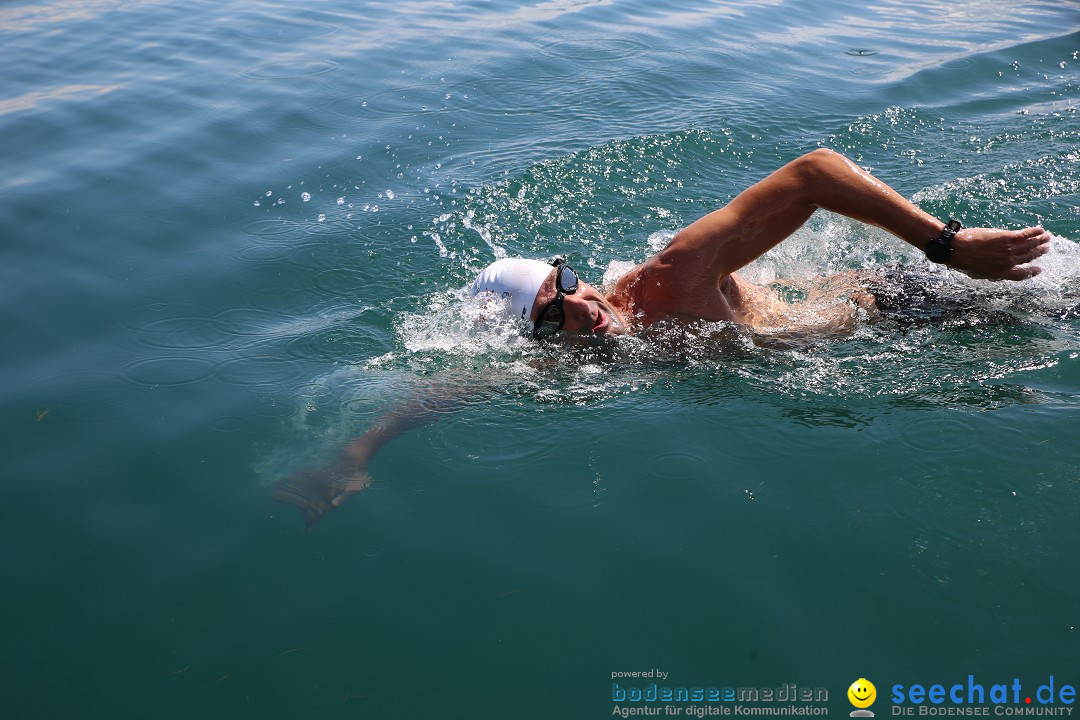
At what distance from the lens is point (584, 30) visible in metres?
11.9

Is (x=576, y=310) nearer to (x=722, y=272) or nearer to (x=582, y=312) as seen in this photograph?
(x=582, y=312)

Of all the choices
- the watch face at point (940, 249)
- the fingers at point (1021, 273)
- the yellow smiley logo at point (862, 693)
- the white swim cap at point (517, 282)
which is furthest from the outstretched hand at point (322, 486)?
the fingers at point (1021, 273)

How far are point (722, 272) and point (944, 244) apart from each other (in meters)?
1.14

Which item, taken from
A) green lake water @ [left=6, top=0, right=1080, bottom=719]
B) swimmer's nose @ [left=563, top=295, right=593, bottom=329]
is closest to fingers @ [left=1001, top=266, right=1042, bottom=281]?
green lake water @ [left=6, top=0, right=1080, bottom=719]

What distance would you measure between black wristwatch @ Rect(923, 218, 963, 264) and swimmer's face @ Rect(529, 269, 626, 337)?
172cm

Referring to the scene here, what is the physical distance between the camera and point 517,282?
16.0 feet

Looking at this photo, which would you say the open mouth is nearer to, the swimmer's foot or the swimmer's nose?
the swimmer's nose

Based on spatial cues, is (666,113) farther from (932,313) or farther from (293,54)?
(293,54)

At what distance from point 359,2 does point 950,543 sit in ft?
44.9

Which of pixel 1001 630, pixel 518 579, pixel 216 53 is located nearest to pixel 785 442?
pixel 1001 630

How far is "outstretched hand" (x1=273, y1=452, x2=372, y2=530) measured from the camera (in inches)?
152

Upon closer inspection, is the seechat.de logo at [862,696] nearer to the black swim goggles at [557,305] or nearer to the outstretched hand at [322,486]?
the outstretched hand at [322,486]

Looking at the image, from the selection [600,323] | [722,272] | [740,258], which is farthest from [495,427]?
[740,258]

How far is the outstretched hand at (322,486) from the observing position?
3.86 m
